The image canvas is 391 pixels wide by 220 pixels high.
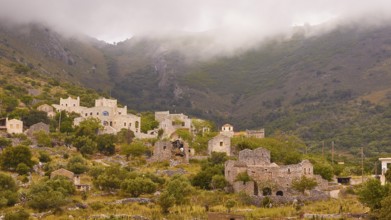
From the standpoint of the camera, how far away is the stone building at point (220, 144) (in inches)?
3209

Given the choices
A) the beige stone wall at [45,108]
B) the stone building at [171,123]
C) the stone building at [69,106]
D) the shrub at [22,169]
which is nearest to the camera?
the shrub at [22,169]

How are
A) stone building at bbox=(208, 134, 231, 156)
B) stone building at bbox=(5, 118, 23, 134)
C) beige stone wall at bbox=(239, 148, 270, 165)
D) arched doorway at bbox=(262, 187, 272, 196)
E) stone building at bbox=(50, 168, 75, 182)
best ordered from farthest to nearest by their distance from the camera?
stone building at bbox=(5, 118, 23, 134) → stone building at bbox=(208, 134, 231, 156) → beige stone wall at bbox=(239, 148, 270, 165) → stone building at bbox=(50, 168, 75, 182) → arched doorway at bbox=(262, 187, 272, 196)

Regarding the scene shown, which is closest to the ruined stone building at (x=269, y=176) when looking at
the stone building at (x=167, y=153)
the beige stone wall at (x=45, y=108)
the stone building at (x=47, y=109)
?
the stone building at (x=167, y=153)

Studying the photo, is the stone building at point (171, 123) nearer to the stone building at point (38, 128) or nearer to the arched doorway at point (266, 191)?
the stone building at point (38, 128)

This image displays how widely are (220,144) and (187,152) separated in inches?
187

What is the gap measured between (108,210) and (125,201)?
159 inches

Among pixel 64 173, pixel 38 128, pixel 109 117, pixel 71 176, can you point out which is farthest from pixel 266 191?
pixel 109 117

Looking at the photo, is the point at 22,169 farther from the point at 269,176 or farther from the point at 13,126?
the point at 269,176

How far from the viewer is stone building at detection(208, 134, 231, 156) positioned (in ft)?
267

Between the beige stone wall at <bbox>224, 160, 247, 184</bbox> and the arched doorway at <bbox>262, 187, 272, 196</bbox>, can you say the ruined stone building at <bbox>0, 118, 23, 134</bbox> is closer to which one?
the beige stone wall at <bbox>224, 160, 247, 184</bbox>

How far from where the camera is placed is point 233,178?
64875 mm

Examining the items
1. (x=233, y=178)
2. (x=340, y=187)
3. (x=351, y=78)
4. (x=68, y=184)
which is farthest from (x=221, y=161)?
(x=351, y=78)

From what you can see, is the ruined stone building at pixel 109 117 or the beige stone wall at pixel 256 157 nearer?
the beige stone wall at pixel 256 157

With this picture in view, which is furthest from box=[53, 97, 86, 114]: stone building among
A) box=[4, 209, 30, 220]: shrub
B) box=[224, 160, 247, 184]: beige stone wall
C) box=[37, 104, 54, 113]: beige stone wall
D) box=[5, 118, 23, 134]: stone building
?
box=[4, 209, 30, 220]: shrub
